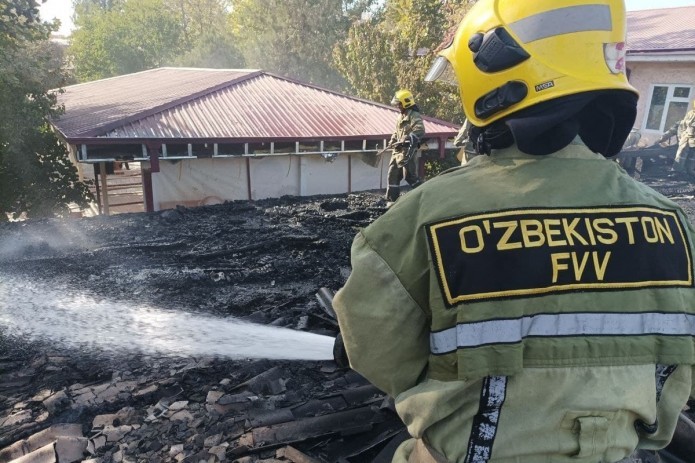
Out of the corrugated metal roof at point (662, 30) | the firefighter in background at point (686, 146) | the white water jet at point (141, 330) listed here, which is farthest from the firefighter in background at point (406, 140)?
the corrugated metal roof at point (662, 30)

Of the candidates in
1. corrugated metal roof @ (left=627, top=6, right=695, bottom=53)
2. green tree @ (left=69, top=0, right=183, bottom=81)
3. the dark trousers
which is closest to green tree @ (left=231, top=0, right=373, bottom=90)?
green tree @ (left=69, top=0, right=183, bottom=81)

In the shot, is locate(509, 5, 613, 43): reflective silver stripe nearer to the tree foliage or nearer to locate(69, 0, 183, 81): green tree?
the tree foliage

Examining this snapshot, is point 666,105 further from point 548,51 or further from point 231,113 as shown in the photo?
point 548,51

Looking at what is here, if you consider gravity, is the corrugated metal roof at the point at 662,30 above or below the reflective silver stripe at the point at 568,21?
above

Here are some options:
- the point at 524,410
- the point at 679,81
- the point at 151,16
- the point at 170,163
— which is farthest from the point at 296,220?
the point at 151,16

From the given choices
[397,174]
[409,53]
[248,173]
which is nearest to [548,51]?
[397,174]

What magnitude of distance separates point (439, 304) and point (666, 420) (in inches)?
33.8

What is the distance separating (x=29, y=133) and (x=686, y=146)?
18.9 m

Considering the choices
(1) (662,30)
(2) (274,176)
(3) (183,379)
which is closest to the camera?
(3) (183,379)

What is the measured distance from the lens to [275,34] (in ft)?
106

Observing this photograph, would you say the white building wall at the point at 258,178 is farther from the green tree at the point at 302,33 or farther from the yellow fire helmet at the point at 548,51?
the green tree at the point at 302,33

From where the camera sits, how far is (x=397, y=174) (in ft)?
39.1

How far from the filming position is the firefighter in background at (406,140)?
11.3 m

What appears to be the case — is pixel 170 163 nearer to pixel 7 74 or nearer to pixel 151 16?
pixel 7 74
